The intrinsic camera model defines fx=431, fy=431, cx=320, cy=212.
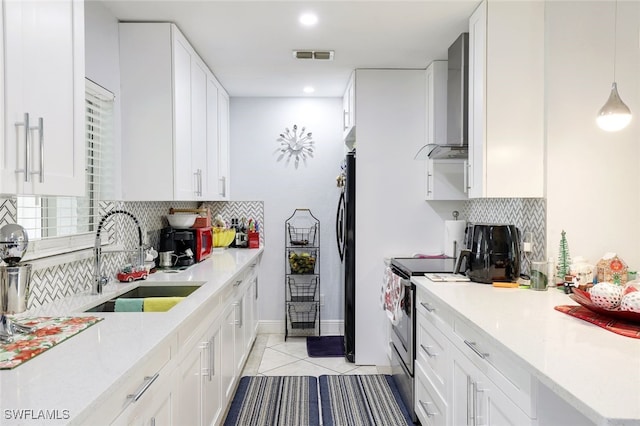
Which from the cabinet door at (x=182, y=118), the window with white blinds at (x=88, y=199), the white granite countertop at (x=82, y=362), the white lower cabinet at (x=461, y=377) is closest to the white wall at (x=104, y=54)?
the window with white blinds at (x=88, y=199)

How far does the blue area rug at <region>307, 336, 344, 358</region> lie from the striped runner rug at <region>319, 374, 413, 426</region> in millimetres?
524

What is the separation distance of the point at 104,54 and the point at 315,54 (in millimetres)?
1444

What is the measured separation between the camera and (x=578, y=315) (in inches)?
67.0

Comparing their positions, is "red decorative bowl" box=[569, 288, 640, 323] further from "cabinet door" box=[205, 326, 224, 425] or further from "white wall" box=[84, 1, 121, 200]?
"white wall" box=[84, 1, 121, 200]

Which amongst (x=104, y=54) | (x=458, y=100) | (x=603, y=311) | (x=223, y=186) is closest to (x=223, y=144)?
(x=223, y=186)

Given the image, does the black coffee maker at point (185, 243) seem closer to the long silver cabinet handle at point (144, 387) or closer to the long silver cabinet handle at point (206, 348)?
the long silver cabinet handle at point (206, 348)

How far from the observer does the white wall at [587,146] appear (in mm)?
2264

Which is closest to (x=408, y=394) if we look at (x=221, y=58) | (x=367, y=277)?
(x=367, y=277)

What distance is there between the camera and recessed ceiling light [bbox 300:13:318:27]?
2.56 metres

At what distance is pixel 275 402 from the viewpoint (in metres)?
3.01

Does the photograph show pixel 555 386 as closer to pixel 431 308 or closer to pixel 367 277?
pixel 431 308

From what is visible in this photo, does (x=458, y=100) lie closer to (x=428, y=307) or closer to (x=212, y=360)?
(x=428, y=307)

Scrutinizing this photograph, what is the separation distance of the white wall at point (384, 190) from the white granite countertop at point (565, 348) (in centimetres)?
152

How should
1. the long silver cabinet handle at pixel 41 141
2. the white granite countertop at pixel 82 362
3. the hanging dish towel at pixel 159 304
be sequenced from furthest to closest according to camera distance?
the hanging dish towel at pixel 159 304 < the long silver cabinet handle at pixel 41 141 < the white granite countertop at pixel 82 362
